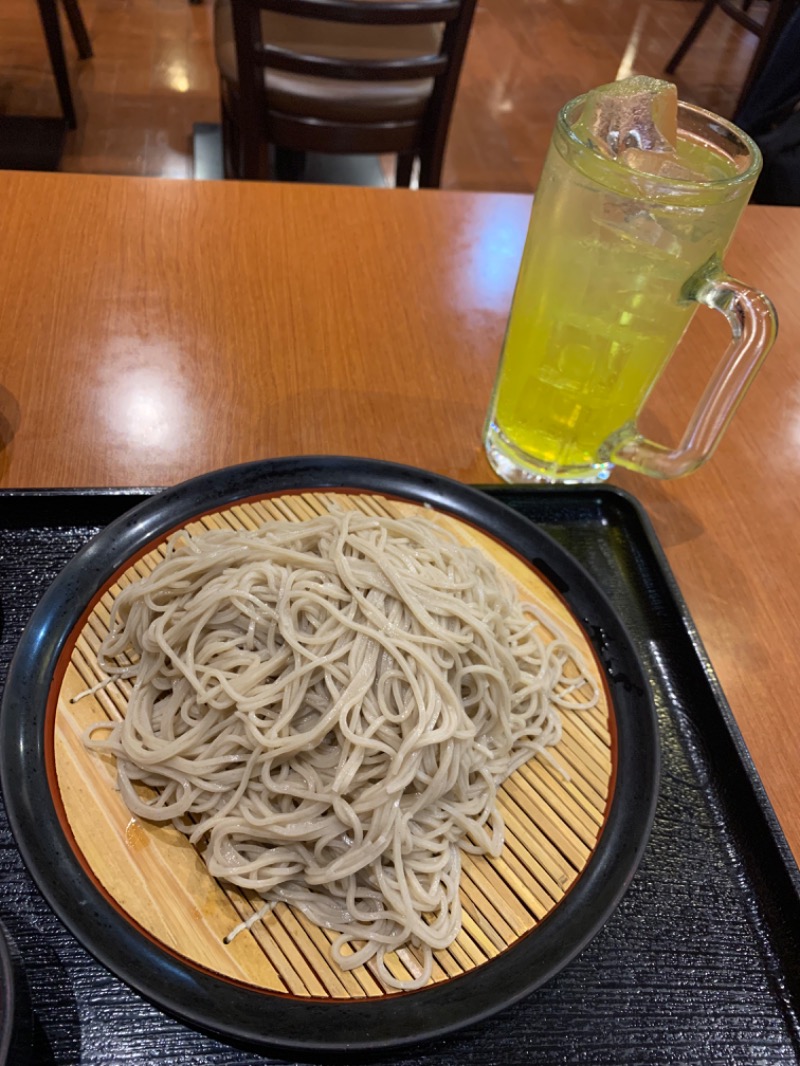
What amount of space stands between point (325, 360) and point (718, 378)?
26.6 inches

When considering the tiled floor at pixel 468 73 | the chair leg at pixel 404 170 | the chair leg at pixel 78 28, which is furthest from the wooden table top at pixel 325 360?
the chair leg at pixel 78 28

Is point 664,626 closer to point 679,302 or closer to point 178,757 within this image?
point 679,302

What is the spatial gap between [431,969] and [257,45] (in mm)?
2178

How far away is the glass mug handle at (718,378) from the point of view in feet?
3.19

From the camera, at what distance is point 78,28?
3969 mm

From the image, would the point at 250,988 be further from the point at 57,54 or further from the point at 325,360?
the point at 57,54

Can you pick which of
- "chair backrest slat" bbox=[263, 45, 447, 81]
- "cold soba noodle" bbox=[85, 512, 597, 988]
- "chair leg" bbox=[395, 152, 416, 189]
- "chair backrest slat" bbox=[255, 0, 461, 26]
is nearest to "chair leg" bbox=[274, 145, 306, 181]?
"chair leg" bbox=[395, 152, 416, 189]

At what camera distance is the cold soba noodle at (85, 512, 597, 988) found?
2.53 ft

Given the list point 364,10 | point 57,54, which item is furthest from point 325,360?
point 57,54

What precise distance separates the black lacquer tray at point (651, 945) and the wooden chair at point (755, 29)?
3.55 meters

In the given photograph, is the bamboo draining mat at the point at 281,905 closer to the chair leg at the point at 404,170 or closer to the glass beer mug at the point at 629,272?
the glass beer mug at the point at 629,272

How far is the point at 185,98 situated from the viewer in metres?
3.92

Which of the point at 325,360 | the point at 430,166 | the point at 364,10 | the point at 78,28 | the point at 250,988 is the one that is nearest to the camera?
the point at 250,988

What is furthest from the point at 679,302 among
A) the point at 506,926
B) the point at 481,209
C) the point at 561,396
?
the point at 481,209
